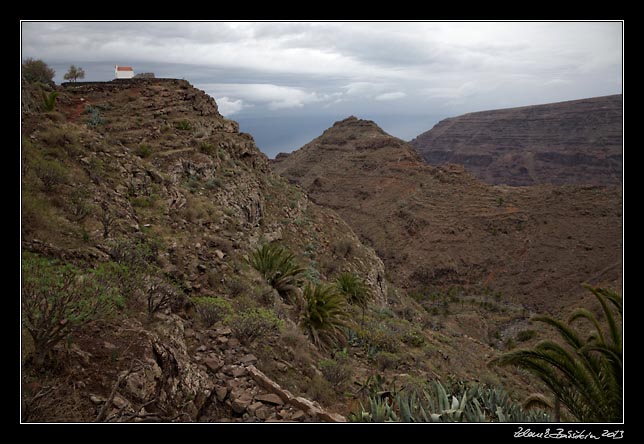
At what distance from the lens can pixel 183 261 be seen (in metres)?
8.66

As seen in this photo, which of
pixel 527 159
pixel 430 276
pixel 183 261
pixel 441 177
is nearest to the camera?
pixel 183 261

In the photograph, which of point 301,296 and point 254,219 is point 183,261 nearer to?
point 301,296

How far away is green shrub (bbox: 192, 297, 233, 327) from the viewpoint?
21.3 ft

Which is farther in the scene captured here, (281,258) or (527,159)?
(527,159)

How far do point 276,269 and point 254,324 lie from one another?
3.92 m

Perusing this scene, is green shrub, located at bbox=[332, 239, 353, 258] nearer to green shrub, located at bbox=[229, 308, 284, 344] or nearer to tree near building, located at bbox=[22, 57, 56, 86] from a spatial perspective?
green shrub, located at bbox=[229, 308, 284, 344]

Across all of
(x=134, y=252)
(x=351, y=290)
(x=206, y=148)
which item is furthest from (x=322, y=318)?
(x=206, y=148)

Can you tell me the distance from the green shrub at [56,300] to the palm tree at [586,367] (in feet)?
15.8

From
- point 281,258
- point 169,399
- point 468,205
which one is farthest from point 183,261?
Result: point 468,205

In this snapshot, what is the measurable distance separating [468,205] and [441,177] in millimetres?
5813

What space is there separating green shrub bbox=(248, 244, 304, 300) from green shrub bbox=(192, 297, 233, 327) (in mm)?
2655

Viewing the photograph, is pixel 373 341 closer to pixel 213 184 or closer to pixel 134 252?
pixel 134 252

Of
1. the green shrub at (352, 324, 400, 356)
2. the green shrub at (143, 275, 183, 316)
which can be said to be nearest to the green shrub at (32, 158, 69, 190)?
the green shrub at (143, 275, 183, 316)

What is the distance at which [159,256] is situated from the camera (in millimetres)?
8195
